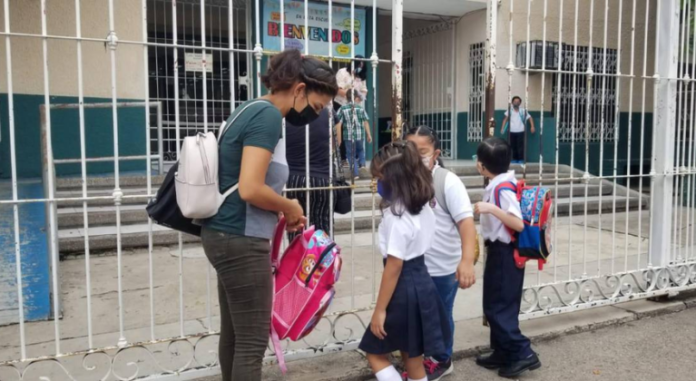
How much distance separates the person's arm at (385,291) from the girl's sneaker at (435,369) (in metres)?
0.72

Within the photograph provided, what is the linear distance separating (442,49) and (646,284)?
876 cm

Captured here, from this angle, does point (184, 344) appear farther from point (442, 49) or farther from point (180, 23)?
point (442, 49)

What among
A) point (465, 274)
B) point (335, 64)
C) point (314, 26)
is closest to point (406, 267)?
point (465, 274)

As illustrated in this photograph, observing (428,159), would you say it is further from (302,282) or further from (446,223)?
(302,282)

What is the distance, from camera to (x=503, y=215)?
129 inches

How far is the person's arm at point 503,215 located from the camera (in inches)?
128

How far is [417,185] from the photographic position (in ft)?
8.97

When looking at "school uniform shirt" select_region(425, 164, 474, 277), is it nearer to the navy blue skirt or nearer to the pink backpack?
the navy blue skirt

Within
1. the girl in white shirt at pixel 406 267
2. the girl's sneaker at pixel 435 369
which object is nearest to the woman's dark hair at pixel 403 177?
the girl in white shirt at pixel 406 267

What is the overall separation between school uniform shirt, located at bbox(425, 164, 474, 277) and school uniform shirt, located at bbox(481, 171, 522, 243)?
0.25 m

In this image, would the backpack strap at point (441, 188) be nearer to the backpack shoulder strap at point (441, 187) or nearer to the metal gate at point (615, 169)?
the backpack shoulder strap at point (441, 187)

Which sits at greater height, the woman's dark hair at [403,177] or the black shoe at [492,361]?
the woman's dark hair at [403,177]

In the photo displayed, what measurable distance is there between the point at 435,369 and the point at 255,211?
1.65 m

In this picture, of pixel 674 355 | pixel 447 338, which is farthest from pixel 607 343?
pixel 447 338
